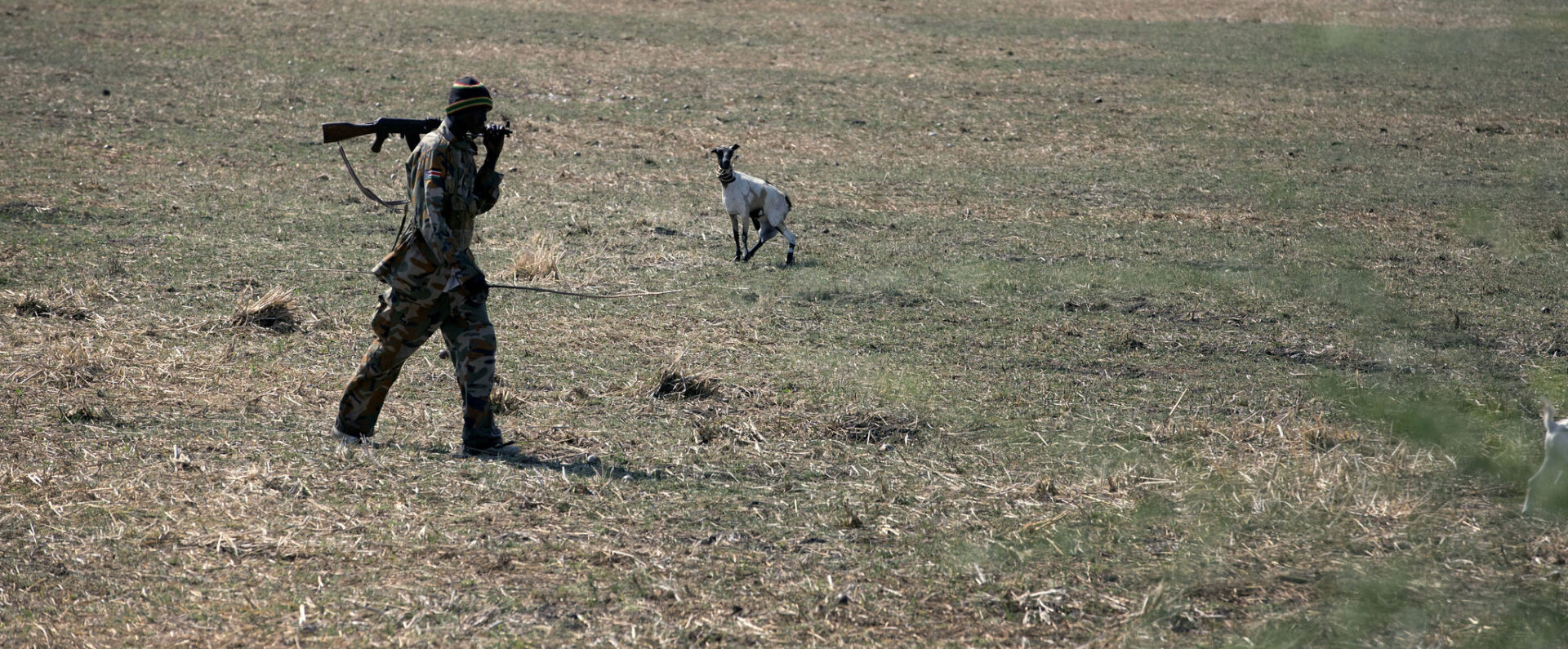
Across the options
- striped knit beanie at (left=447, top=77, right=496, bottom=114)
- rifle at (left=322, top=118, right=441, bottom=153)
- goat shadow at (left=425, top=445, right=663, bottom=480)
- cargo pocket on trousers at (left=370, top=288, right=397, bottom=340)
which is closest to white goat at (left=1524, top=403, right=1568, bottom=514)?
goat shadow at (left=425, top=445, right=663, bottom=480)

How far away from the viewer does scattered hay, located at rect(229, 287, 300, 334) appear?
845 cm

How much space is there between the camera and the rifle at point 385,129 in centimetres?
649

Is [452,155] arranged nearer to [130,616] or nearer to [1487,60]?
[130,616]

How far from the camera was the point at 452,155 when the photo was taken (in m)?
5.95

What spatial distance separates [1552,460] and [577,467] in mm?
4294

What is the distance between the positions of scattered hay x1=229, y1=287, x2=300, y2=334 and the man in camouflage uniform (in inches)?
102

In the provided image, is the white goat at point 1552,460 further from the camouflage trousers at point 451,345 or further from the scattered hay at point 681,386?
the camouflage trousers at point 451,345

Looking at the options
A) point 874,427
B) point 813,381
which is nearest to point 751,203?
point 813,381

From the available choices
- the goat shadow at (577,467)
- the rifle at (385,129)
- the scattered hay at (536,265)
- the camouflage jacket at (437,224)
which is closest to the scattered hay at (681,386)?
the goat shadow at (577,467)

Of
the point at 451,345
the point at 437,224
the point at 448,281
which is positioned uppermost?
the point at 437,224

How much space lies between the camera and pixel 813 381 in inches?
301

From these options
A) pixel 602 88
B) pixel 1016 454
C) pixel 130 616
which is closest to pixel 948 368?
pixel 1016 454

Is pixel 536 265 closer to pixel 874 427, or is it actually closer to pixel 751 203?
pixel 751 203

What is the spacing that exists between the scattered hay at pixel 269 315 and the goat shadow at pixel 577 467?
2837 mm
